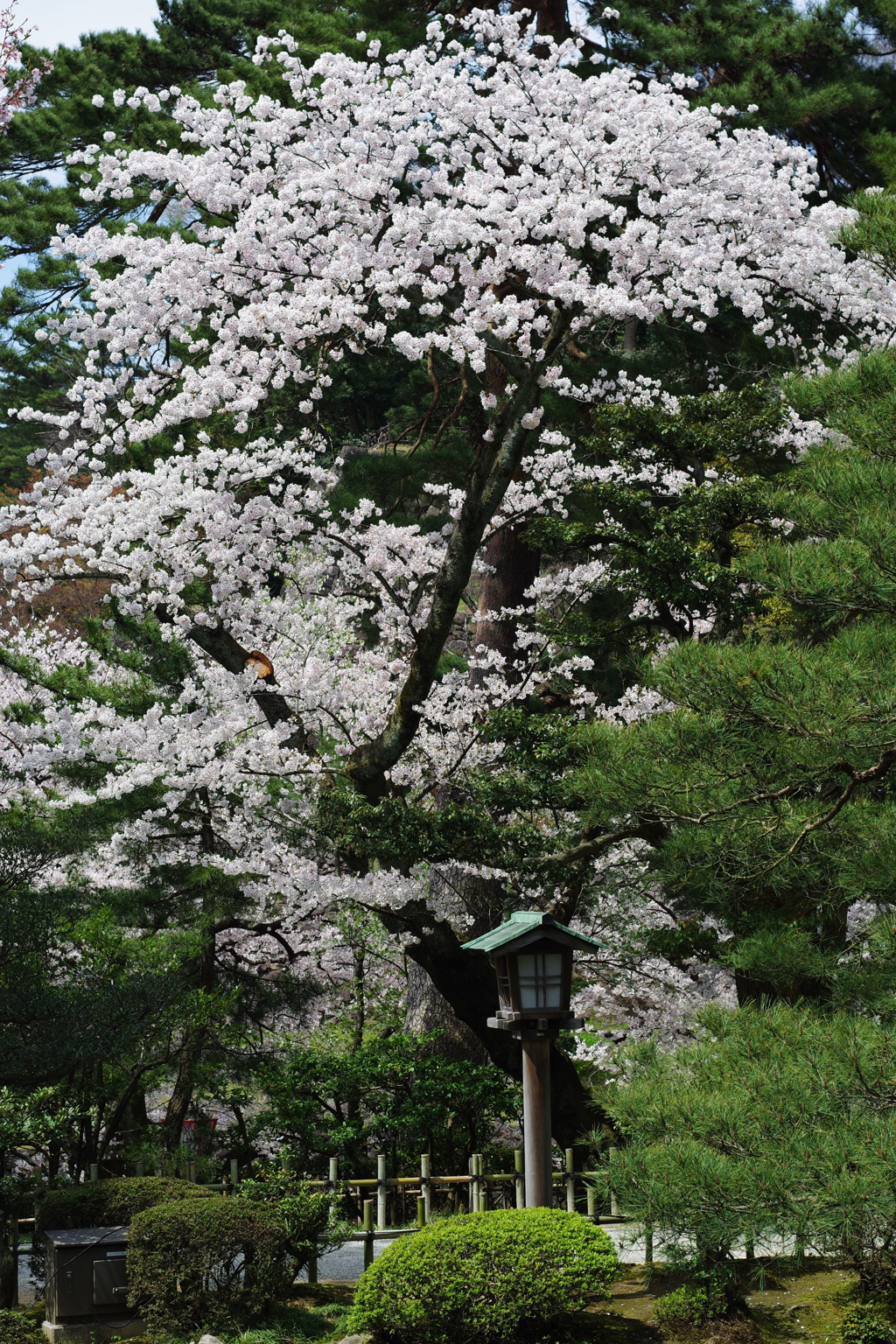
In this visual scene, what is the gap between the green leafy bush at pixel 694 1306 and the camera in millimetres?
5961

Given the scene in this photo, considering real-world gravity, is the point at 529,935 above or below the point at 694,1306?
above

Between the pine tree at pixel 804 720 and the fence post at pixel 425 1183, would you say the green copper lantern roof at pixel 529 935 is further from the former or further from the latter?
the fence post at pixel 425 1183

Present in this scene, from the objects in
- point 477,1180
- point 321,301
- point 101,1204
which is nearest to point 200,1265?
point 101,1204

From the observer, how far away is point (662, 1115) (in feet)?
14.3

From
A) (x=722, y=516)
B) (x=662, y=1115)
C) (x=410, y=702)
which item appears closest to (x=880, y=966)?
(x=662, y=1115)

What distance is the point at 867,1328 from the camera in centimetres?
566

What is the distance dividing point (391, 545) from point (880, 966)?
18.9ft

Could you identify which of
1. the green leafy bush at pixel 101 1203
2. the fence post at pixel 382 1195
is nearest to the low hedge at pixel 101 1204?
the green leafy bush at pixel 101 1203

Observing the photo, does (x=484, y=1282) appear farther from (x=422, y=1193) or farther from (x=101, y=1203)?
(x=101, y=1203)

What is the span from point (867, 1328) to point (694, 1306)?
2.76 ft

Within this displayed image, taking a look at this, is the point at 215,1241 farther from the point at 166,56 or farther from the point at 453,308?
the point at 166,56

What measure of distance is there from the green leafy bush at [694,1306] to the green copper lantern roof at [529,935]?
1804mm

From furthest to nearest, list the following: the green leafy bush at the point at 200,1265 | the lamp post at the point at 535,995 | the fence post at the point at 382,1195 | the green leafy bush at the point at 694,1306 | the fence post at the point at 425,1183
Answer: the fence post at the point at 425,1183 → the fence post at the point at 382,1195 → the lamp post at the point at 535,995 → the green leafy bush at the point at 200,1265 → the green leafy bush at the point at 694,1306

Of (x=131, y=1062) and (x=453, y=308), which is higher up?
(x=453, y=308)
